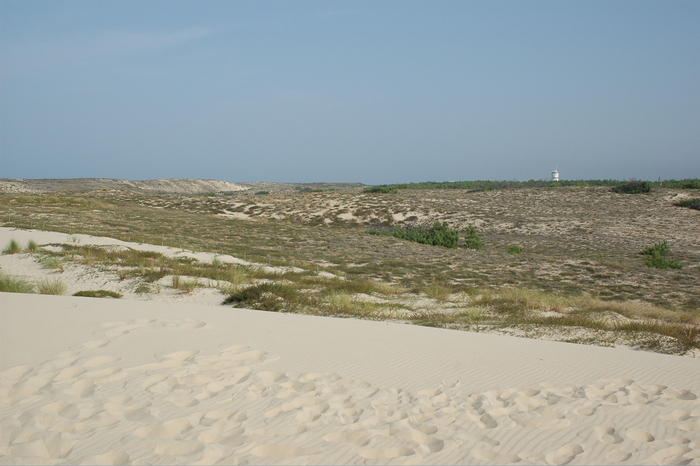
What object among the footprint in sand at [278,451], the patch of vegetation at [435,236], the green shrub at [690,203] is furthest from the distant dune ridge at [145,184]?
the footprint in sand at [278,451]

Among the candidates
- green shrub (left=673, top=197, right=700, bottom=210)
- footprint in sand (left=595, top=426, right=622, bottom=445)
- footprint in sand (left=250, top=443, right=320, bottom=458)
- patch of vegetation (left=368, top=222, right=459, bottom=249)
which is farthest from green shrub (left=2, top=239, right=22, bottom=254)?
green shrub (left=673, top=197, right=700, bottom=210)

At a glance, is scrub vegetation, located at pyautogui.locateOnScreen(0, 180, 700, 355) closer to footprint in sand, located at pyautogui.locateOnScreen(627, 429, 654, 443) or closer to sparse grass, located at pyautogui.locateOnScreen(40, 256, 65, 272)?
sparse grass, located at pyautogui.locateOnScreen(40, 256, 65, 272)

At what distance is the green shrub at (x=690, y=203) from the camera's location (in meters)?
34.4

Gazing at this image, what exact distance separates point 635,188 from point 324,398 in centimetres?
4555

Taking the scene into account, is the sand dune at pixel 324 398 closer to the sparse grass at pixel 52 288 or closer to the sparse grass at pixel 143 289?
the sparse grass at pixel 52 288

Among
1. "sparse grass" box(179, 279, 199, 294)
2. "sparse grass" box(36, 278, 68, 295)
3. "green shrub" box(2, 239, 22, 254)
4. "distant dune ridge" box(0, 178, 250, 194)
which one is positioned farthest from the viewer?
"distant dune ridge" box(0, 178, 250, 194)

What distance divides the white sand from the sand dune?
0.02 metres

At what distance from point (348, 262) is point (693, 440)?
13.9 meters

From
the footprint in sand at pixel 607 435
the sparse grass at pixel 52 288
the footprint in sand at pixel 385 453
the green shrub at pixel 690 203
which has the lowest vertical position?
the sparse grass at pixel 52 288

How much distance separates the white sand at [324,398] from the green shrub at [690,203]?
1407 inches

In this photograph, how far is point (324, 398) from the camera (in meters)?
4.16

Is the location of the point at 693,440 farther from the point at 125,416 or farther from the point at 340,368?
the point at 125,416

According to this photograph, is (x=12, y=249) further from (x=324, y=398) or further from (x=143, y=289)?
(x=324, y=398)

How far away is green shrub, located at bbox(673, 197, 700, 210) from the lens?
34375 mm
